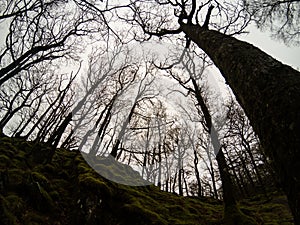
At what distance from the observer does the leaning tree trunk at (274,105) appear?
3.15 ft

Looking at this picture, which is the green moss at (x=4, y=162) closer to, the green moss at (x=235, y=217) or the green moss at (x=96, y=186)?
the green moss at (x=96, y=186)

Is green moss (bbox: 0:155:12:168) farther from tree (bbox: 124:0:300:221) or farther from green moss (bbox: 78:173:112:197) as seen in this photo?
tree (bbox: 124:0:300:221)

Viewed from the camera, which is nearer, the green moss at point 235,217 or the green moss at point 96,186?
the green moss at point 235,217

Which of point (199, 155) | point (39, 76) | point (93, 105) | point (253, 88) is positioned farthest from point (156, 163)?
point (253, 88)

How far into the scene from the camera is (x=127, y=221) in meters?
6.81

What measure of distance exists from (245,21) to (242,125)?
1471 cm

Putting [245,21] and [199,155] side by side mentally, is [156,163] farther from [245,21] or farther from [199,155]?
[245,21]

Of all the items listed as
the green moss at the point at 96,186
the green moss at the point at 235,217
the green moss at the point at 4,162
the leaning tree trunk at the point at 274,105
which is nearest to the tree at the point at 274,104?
the leaning tree trunk at the point at 274,105

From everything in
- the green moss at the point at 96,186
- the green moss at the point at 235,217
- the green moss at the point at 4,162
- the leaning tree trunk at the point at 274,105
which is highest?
the green moss at the point at 4,162

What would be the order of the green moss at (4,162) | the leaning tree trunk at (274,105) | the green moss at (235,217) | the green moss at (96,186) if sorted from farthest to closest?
the green moss at (4,162), the green moss at (96,186), the green moss at (235,217), the leaning tree trunk at (274,105)

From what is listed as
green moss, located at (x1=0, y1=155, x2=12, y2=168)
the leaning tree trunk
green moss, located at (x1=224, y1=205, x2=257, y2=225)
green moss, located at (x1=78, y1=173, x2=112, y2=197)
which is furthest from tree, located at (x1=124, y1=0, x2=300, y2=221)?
green moss, located at (x1=0, y1=155, x2=12, y2=168)

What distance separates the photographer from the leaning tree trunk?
0.96m

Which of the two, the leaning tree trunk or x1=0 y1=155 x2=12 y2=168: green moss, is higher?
x1=0 y1=155 x2=12 y2=168: green moss

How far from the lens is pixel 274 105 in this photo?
1135 mm
